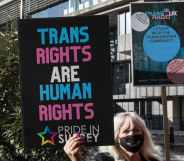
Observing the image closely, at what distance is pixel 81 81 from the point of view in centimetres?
479

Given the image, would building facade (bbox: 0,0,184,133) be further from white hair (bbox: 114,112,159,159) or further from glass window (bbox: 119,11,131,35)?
white hair (bbox: 114,112,159,159)

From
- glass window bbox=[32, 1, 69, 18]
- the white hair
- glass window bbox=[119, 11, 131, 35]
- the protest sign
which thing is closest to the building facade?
glass window bbox=[119, 11, 131, 35]

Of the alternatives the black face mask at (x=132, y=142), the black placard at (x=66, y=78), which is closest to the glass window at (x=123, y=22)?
the black placard at (x=66, y=78)

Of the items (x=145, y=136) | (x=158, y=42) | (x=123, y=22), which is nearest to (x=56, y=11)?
(x=123, y=22)

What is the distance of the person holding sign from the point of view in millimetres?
3947

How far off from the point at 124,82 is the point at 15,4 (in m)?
18.8

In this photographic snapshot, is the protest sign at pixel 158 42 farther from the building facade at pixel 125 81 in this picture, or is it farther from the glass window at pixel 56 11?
the glass window at pixel 56 11

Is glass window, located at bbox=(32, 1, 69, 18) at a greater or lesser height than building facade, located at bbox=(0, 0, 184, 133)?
greater

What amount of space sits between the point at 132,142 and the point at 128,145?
4 cm

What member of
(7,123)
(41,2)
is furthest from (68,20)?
(41,2)

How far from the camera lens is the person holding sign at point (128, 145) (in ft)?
13.0

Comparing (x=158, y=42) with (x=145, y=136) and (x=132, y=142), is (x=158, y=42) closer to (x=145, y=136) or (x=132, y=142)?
(x=145, y=136)

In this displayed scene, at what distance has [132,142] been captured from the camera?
384 centimetres

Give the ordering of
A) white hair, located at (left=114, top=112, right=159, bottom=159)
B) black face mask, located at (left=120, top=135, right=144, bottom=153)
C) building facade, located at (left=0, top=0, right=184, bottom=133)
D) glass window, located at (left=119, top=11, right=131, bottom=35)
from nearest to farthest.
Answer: black face mask, located at (left=120, top=135, right=144, bottom=153)
white hair, located at (left=114, top=112, right=159, bottom=159)
building facade, located at (left=0, top=0, right=184, bottom=133)
glass window, located at (left=119, top=11, right=131, bottom=35)
